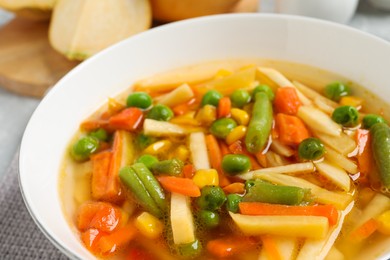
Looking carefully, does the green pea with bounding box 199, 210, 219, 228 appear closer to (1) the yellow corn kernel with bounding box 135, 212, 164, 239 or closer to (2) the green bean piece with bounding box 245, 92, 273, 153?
(1) the yellow corn kernel with bounding box 135, 212, 164, 239

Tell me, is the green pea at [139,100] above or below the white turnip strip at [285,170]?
below

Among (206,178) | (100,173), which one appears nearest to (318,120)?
(206,178)

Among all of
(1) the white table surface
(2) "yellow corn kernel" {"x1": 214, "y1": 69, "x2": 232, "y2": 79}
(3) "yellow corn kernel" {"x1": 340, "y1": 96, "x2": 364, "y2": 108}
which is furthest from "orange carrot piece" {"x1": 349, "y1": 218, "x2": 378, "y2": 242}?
(1) the white table surface

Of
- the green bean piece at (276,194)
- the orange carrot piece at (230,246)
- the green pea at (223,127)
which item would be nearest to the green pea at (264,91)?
the green pea at (223,127)

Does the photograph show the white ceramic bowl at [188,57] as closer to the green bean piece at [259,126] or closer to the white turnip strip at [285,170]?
the green bean piece at [259,126]

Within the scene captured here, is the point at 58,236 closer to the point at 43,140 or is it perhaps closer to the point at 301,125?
the point at 43,140

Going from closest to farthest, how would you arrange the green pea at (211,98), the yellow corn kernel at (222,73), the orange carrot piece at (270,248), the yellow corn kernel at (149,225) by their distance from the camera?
1. the orange carrot piece at (270,248)
2. the yellow corn kernel at (149,225)
3. the green pea at (211,98)
4. the yellow corn kernel at (222,73)

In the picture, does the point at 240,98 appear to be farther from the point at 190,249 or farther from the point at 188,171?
the point at 190,249
